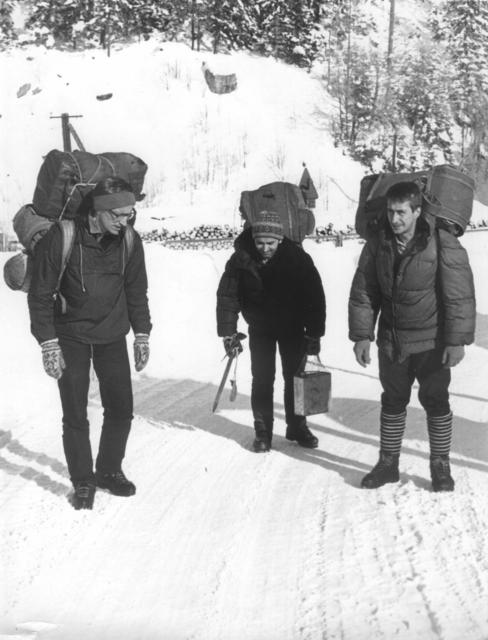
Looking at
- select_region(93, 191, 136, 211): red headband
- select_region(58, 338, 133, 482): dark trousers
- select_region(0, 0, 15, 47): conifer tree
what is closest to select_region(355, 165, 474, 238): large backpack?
select_region(93, 191, 136, 211): red headband

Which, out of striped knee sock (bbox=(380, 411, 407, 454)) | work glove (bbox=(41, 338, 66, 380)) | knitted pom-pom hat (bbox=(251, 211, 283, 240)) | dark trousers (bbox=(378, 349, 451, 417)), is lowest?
striped knee sock (bbox=(380, 411, 407, 454))

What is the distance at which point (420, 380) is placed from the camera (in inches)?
197

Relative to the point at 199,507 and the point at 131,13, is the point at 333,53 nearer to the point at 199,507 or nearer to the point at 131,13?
the point at 131,13

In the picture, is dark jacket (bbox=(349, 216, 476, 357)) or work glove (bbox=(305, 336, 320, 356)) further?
work glove (bbox=(305, 336, 320, 356))

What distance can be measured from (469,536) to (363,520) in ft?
2.00

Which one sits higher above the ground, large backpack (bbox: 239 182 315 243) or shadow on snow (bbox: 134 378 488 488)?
large backpack (bbox: 239 182 315 243)

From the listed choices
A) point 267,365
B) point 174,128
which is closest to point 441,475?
point 267,365

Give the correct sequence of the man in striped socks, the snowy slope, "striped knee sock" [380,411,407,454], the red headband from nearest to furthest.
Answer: the snowy slope, the red headband, the man in striped socks, "striped knee sock" [380,411,407,454]

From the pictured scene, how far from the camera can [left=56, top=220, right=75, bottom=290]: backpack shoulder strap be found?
15.1 ft

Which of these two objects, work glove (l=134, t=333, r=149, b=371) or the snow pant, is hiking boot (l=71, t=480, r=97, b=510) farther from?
the snow pant

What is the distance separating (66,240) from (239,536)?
1.92 metres

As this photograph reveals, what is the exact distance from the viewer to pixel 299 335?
6.06 m

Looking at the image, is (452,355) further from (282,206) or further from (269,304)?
(282,206)

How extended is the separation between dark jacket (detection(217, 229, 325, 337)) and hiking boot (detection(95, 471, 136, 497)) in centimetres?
144
